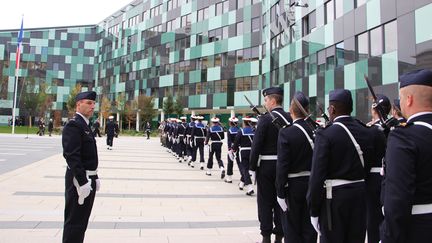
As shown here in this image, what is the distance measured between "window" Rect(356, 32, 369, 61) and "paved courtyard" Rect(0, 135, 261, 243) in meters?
12.8

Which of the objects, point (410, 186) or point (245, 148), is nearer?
point (410, 186)

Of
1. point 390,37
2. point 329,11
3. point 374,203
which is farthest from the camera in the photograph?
point 329,11

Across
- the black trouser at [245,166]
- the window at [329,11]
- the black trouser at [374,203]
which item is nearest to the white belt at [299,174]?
the black trouser at [374,203]

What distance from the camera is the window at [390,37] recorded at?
18.2 metres

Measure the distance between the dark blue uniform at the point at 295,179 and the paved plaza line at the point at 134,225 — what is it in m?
2.22

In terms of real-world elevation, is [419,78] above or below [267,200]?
above

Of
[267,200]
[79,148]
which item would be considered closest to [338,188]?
[267,200]

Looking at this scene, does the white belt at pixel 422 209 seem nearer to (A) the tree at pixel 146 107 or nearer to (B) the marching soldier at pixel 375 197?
(B) the marching soldier at pixel 375 197

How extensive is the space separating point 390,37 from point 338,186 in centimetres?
1764

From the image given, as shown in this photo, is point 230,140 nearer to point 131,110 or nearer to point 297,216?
point 297,216

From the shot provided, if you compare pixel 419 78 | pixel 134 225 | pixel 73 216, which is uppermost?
pixel 419 78

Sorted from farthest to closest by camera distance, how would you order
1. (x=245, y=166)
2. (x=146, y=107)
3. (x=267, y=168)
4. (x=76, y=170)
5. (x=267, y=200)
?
(x=146, y=107)
(x=245, y=166)
(x=267, y=168)
(x=267, y=200)
(x=76, y=170)

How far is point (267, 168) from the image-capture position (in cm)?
554

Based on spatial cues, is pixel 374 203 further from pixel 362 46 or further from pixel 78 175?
pixel 362 46
